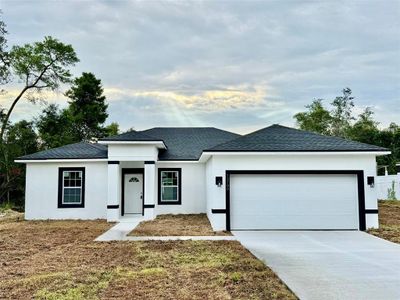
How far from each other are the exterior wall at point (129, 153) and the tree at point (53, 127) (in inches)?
698

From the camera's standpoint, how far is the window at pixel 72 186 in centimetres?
1703

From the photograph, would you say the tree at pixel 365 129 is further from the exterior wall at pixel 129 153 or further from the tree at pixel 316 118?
the exterior wall at pixel 129 153

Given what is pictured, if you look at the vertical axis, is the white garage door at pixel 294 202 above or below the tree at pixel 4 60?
below

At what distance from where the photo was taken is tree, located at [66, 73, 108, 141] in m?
38.7

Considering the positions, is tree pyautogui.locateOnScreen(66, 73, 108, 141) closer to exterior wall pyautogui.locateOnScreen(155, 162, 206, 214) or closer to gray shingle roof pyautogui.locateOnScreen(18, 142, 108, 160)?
gray shingle roof pyautogui.locateOnScreen(18, 142, 108, 160)

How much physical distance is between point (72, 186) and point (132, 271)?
36.4 feet

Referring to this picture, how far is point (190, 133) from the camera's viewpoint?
22656 mm

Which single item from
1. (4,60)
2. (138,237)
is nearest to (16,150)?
(4,60)

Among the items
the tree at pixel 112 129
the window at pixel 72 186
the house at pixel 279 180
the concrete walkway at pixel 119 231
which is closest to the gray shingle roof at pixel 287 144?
the house at pixel 279 180

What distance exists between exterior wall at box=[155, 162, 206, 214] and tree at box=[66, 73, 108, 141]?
23.1 metres

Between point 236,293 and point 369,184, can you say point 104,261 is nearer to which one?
point 236,293

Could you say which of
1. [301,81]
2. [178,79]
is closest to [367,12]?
[301,81]

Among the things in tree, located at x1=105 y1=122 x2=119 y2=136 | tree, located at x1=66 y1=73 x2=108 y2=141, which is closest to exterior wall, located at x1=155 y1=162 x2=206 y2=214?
tree, located at x1=66 y1=73 x2=108 y2=141

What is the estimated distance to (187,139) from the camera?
21.4 metres
